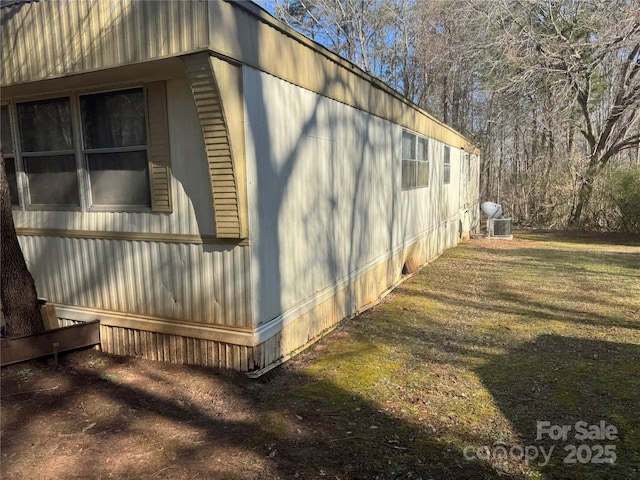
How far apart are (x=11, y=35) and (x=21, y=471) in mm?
3715

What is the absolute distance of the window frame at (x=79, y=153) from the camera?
393 centimetres

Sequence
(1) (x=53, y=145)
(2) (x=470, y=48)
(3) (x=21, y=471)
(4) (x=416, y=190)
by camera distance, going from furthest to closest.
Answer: (2) (x=470, y=48) < (4) (x=416, y=190) < (1) (x=53, y=145) < (3) (x=21, y=471)

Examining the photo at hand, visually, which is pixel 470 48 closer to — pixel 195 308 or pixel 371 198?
pixel 371 198

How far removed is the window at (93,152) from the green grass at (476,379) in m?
2.25

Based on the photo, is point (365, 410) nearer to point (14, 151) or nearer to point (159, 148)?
point (159, 148)

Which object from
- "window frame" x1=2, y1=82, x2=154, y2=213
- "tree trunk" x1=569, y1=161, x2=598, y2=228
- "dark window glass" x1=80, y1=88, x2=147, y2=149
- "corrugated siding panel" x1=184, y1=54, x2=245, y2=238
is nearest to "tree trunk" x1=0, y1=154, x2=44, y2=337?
"window frame" x1=2, y1=82, x2=154, y2=213

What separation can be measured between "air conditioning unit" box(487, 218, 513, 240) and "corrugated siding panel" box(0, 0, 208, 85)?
513 inches

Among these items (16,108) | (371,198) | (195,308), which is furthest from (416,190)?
(16,108)

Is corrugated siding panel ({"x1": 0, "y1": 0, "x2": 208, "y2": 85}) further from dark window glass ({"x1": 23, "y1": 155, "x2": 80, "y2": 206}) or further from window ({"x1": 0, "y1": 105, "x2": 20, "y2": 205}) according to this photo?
dark window glass ({"x1": 23, "y1": 155, "x2": 80, "y2": 206})

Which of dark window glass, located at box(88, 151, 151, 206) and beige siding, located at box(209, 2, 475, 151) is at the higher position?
beige siding, located at box(209, 2, 475, 151)

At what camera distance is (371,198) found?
20.5ft

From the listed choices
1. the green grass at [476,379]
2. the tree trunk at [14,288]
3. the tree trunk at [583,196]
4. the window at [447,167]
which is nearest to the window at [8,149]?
the tree trunk at [14,288]

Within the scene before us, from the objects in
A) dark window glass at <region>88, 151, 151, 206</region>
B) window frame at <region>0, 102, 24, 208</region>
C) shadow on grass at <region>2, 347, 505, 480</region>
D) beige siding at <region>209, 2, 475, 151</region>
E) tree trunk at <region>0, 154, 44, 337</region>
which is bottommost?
shadow on grass at <region>2, 347, 505, 480</region>

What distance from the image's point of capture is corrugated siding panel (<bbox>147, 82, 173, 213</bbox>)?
378 cm
